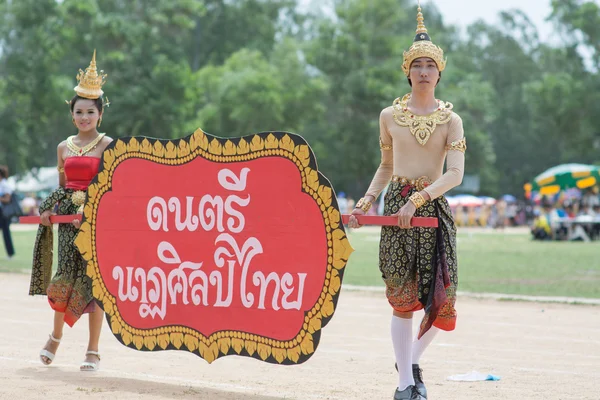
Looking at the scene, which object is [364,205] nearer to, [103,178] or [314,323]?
[314,323]

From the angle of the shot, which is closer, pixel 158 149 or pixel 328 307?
pixel 328 307

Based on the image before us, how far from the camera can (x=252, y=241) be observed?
6.60m

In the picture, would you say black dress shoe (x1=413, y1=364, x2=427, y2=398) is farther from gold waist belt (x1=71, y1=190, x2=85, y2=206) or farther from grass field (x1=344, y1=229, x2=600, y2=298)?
grass field (x1=344, y1=229, x2=600, y2=298)

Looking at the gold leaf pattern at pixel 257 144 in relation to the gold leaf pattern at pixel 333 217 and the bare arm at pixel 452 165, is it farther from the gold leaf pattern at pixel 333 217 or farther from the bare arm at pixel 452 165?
the bare arm at pixel 452 165

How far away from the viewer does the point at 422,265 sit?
6.13 metres

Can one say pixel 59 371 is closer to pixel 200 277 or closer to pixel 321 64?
pixel 200 277

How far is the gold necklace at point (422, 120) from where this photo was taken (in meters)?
6.22

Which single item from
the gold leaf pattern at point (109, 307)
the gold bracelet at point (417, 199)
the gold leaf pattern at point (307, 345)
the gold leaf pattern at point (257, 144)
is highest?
the gold leaf pattern at point (257, 144)

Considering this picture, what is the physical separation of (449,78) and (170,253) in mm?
66390

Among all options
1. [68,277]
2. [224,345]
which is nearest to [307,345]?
[224,345]

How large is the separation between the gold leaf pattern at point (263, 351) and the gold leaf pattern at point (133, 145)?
167cm

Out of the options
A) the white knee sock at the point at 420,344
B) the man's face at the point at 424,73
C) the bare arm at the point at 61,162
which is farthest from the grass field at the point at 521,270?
the man's face at the point at 424,73

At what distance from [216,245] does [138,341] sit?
A: 0.93 m

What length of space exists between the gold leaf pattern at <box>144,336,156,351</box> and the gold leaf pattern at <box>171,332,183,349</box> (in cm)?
15
